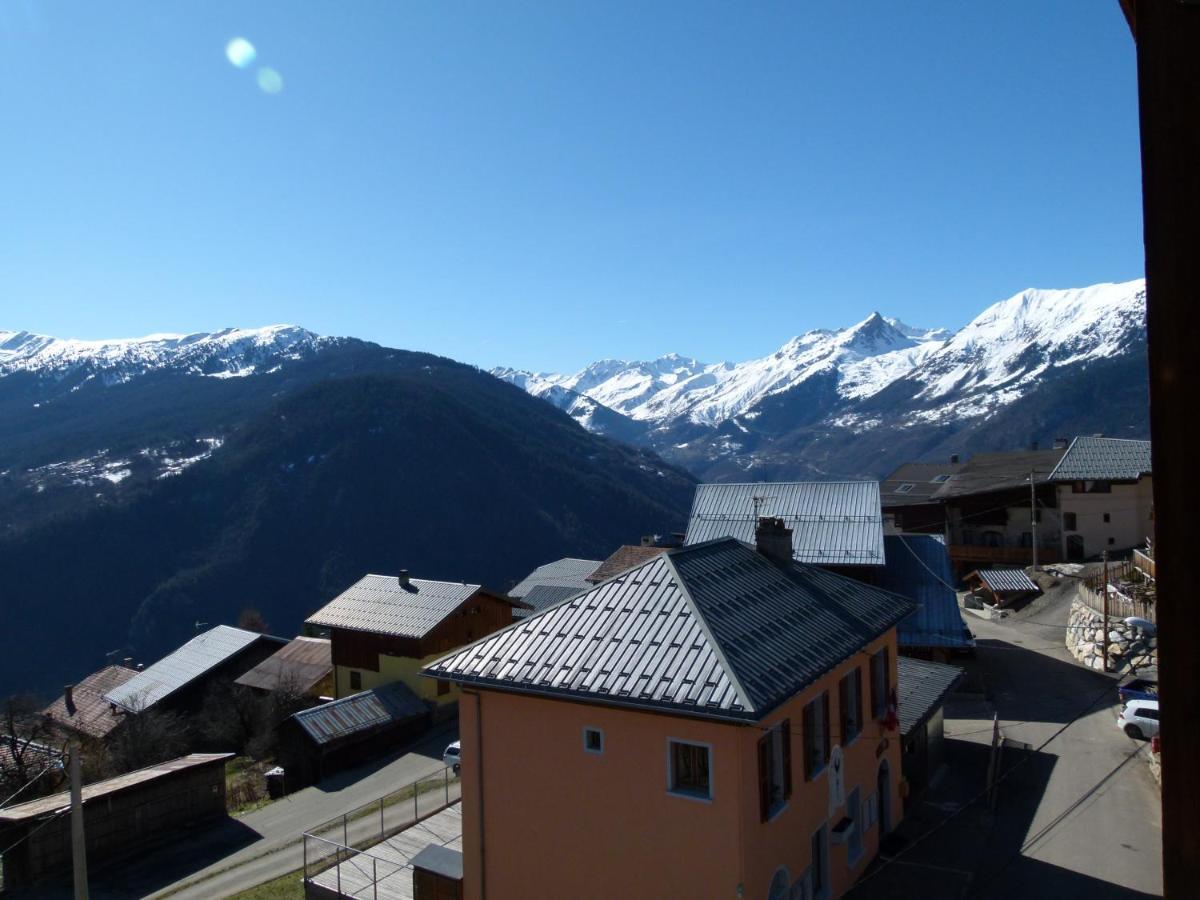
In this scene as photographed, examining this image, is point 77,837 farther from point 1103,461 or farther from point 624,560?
point 1103,461

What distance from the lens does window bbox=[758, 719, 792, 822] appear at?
46.3ft

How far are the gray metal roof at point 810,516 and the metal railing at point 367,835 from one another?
1410 cm

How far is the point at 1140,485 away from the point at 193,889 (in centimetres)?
5567

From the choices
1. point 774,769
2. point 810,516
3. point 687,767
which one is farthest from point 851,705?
point 810,516

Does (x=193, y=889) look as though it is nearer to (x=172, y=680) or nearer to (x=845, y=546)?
(x=845, y=546)

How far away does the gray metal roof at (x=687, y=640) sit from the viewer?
14.1 metres

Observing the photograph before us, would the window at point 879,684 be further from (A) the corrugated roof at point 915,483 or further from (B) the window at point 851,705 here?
(A) the corrugated roof at point 915,483

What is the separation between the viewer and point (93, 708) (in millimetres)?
54594

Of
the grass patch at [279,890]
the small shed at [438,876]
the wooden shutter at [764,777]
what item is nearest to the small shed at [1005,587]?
the wooden shutter at [764,777]

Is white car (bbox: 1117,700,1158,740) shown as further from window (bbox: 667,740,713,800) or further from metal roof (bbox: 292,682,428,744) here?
metal roof (bbox: 292,682,428,744)

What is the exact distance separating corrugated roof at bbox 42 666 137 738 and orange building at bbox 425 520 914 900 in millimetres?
44406

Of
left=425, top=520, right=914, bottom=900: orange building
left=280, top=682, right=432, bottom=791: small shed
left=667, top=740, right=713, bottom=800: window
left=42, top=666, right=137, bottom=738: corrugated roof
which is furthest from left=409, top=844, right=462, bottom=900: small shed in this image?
left=42, top=666, right=137, bottom=738: corrugated roof

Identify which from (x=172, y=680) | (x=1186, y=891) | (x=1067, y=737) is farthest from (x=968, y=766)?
(x=172, y=680)

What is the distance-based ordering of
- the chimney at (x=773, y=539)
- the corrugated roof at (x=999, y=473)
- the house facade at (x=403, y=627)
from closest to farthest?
the chimney at (x=773, y=539) → the house facade at (x=403, y=627) → the corrugated roof at (x=999, y=473)
